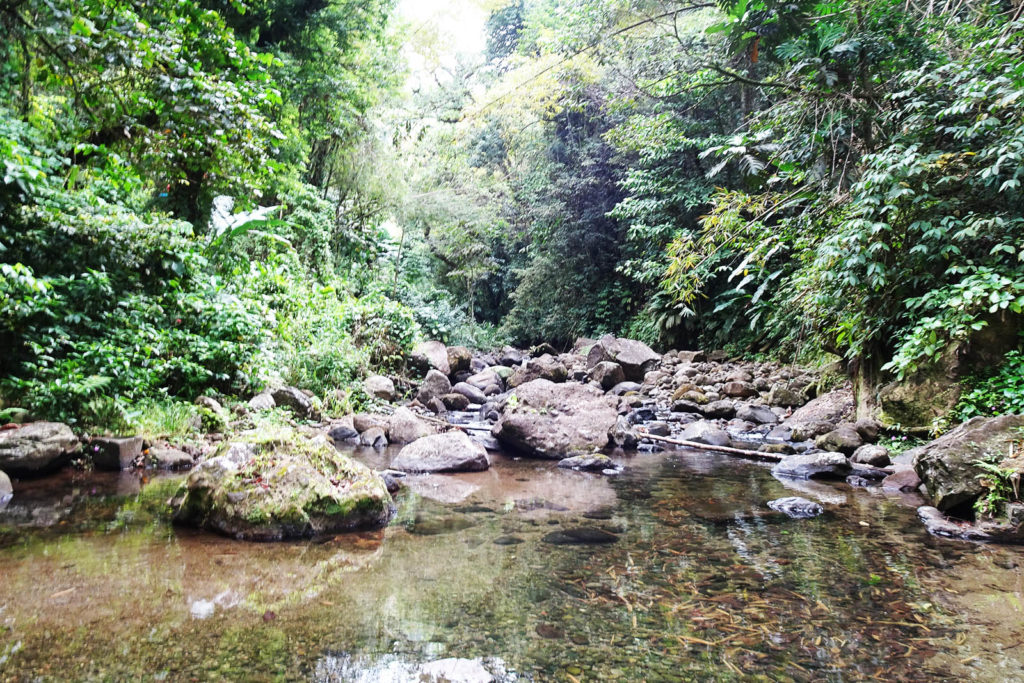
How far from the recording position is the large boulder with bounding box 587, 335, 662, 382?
534 inches

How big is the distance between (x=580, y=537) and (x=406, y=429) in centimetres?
431

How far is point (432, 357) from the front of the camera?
1335cm

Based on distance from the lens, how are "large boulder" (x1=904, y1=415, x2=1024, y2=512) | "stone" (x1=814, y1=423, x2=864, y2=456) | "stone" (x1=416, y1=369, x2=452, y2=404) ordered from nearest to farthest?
"large boulder" (x1=904, y1=415, x2=1024, y2=512)
"stone" (x1=814, y1=423, x2=864, y2=456)
"stone" (x1=416, y1=369, x2=452, y2=404)

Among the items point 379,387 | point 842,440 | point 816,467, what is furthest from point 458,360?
point 816,467

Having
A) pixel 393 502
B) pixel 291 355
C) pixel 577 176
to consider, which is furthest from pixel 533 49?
pixel 393 502

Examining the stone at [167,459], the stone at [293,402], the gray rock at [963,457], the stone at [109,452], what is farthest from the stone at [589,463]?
the stone at [109,452]

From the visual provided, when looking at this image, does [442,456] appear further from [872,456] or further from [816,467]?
[872,456]

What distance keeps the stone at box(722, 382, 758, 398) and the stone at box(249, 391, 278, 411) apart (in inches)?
316

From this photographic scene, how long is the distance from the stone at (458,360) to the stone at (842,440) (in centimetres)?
879

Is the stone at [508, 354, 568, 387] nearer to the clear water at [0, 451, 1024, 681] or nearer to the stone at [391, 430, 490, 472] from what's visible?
the stone at [391, 430, 490, 472]

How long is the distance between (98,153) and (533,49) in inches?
673

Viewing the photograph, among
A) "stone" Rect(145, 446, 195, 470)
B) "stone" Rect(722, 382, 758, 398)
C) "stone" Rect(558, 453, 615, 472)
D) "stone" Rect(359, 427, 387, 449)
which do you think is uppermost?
"stone" Rect(722, 382, 758, 398)

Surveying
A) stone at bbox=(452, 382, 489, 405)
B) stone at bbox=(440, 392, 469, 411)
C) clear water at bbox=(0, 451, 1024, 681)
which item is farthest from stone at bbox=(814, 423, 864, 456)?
stone at bbox=(452, 382, 489, 405)

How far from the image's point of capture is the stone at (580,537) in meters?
3.92
